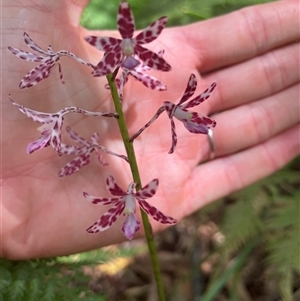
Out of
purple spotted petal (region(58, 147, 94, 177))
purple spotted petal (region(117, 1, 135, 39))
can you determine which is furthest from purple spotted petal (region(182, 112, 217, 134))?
purple spotted petal (region(58, 147, 94, 177))

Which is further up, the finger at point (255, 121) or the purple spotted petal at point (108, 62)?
the purple spotted petal at point (108, 62)

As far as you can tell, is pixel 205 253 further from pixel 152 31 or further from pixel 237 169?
pixel 152 31

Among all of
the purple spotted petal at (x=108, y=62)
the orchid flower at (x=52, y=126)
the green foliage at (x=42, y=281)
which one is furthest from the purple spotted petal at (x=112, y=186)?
the green foliage at (x=42, y=281)

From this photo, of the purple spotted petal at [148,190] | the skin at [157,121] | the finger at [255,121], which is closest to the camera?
the purple spotted petal at [148,190]

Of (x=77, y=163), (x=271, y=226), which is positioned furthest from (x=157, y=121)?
(x=271, y=226)

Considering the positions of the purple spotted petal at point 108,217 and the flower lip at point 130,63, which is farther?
the purple spotted petal at point 108,217

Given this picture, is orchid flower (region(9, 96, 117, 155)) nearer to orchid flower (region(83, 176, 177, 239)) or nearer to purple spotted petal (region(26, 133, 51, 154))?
purple spotted petal (region(26, 133, 51, 154))

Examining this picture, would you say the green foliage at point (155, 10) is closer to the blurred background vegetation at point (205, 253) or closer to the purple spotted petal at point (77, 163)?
the blurred background vegetation at point (205, 253)
